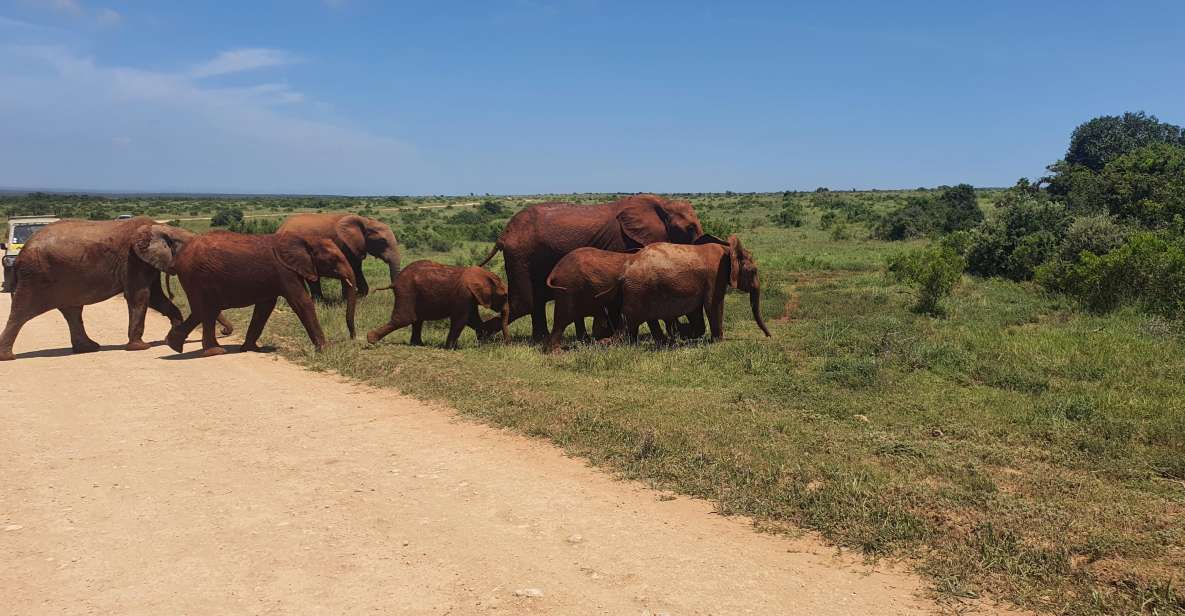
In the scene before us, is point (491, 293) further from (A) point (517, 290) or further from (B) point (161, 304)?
(B) point (161, 304)

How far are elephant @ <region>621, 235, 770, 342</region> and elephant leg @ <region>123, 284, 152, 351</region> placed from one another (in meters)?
8.15

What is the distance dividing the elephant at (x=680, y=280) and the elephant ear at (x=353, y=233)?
949cm

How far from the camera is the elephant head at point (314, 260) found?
39.5 ft

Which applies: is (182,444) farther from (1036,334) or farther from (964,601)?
(1036,334)

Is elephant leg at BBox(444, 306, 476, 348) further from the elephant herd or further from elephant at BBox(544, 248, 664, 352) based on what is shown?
elephant at BBox(544, 248, 664, 352)

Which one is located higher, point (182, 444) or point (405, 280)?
point (405, 280)

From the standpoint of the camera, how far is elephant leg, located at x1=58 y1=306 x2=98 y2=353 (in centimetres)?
1273

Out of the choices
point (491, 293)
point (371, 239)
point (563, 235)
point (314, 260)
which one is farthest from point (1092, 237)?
point (371, 239)

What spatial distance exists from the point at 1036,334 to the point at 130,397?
41.2ft

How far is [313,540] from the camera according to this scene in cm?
531

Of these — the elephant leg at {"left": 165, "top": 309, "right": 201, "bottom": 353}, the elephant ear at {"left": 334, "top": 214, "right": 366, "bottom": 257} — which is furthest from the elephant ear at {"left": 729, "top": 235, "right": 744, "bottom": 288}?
the elephant ear at {"left": 334, "top": 214, "right": 366, "bottom": 257}

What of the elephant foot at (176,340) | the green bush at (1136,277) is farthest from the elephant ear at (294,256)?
the green bush at (1136,277)

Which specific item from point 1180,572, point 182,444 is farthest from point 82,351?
point 1180,572

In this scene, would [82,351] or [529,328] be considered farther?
[529,328]
